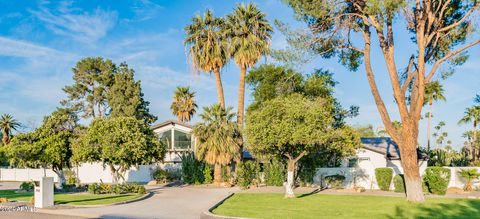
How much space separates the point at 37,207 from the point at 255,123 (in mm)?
10748

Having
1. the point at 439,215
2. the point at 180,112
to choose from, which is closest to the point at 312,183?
the point at 439,215

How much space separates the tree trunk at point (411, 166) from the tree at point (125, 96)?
37942 millimetres

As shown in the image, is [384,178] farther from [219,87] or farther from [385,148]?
[219,87]

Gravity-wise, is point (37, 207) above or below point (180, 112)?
below

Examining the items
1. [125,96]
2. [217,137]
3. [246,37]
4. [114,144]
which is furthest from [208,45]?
[125,96]

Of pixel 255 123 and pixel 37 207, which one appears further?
pixel 255 123

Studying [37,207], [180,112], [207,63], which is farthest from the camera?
[180,112]

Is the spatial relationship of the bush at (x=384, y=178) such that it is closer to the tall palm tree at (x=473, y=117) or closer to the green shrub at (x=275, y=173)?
the green shrub at (x=275, y=173)

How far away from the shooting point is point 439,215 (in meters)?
16.1

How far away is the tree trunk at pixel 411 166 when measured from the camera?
21234 mm

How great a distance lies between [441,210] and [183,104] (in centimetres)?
3818

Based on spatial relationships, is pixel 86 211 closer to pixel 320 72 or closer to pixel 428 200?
pixel 428 200

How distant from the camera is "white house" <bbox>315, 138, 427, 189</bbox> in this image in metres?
31.5

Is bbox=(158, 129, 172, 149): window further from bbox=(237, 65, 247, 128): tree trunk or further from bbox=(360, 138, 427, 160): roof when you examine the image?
→ bbox=(360, 138, 427, 160): roof
